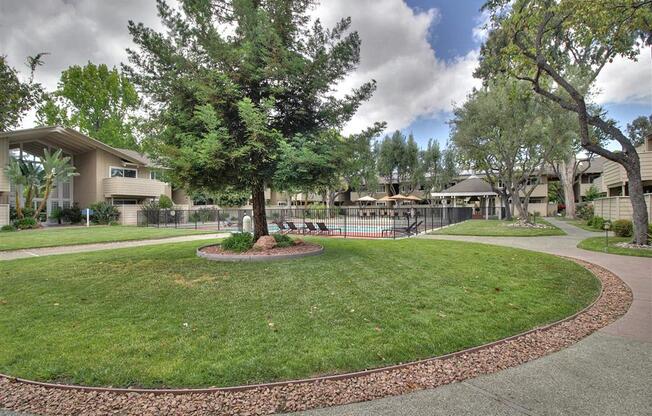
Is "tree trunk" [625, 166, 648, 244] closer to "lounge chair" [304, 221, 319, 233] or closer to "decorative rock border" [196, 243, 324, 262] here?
"decorative rock border" [196, 243, 324, 262]

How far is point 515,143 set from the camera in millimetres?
19875

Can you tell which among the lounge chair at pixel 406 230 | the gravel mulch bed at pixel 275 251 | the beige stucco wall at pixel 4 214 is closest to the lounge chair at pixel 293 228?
the lounge chair at pixel 406 230

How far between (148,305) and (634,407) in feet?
19.7

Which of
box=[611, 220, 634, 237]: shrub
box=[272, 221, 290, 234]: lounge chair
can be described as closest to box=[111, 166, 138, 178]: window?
box=[272, 221, 290, 234]: lounge chair

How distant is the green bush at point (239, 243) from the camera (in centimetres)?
992

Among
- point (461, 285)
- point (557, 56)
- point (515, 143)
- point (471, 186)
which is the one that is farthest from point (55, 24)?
point (471, 186)

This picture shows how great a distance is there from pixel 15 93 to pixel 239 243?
22.1 m

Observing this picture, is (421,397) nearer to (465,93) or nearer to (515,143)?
(515,143)

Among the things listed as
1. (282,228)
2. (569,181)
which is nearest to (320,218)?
(282,228)

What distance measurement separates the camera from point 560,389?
9.87 feet

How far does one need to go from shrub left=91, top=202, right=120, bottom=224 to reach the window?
3313 millimetres

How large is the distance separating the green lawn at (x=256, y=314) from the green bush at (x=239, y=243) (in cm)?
117

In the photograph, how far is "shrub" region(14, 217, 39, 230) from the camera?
2155 cm

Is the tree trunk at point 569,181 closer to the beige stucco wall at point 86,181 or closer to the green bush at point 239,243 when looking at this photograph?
the green bush at point 239,243
